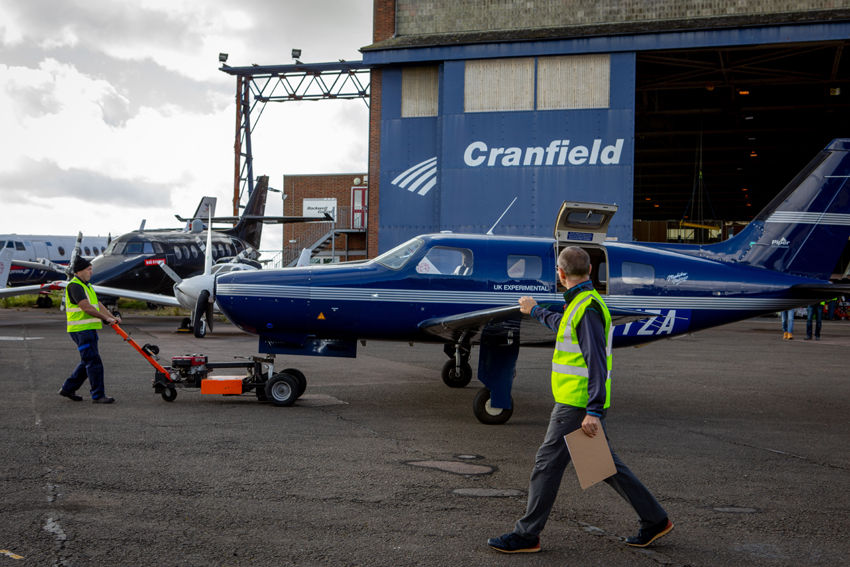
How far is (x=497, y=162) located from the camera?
24.9m

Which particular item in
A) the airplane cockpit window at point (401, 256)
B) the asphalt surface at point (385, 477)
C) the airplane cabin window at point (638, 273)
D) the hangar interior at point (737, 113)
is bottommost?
the asphalt surface at point (385, 477)

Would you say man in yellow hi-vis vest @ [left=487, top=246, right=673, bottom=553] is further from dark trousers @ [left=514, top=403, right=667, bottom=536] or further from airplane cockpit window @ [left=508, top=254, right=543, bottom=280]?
airplane cockpit window @ [left=508, top=254, right=543, bottom=280]

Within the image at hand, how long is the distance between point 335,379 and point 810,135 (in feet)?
110

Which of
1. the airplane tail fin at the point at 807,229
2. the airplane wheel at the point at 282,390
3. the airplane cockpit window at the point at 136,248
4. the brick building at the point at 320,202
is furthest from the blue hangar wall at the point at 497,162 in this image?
the airplane wheel at the point at 282,390

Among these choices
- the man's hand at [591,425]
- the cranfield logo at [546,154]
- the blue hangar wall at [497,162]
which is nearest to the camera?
the man's hand at [591,425]

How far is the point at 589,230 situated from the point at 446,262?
1976mm

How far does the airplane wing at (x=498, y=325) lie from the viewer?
7465 mm

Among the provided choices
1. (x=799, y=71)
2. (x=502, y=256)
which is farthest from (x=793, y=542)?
(x=799, y=71)

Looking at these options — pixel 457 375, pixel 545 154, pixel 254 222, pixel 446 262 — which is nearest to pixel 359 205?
pixel 254 222

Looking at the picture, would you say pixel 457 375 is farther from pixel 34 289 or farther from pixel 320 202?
pixel 320 202

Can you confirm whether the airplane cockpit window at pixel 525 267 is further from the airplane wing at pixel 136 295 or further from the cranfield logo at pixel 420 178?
the cranfield logo at pixel 420 178

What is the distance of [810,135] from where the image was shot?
36.4 meters

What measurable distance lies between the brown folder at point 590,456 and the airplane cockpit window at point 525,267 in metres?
5.43

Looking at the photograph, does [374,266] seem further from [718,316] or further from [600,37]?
[600,37]
